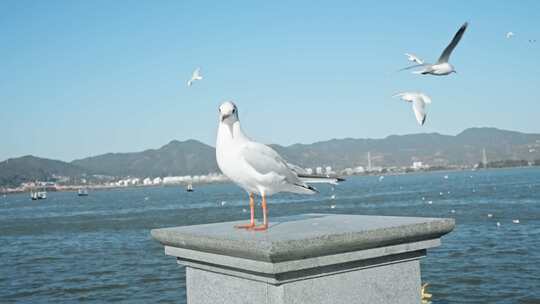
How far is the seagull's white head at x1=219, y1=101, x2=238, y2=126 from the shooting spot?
410 cm

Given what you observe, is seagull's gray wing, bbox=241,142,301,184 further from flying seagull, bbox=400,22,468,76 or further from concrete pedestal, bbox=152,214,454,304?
flying seagull, bbox=400,22,468,76

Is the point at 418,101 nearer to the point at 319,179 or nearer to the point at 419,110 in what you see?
the point at 419,110

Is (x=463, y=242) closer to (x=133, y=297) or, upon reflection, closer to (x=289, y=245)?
(x=133, y=297)

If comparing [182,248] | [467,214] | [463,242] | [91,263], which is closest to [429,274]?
[463,242]

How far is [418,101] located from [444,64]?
49 cm

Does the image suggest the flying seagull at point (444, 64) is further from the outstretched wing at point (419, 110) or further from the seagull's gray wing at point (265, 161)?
the seagull's gray wing at point (265, 161)

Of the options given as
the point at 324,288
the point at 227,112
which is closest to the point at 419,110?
the point at 227,112

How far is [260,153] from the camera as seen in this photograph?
4305 millimetres

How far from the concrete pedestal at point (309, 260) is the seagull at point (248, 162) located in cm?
44

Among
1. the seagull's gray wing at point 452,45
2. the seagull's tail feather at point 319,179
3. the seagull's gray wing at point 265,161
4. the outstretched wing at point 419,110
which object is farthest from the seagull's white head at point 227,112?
the seagull's gray wing at point 452,45

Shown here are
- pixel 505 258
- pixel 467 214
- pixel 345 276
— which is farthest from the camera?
pixel 467 214

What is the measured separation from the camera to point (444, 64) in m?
6.23

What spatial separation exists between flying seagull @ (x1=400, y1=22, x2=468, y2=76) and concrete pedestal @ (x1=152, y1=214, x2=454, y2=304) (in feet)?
8.61

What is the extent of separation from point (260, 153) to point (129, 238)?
34385 millimetres
